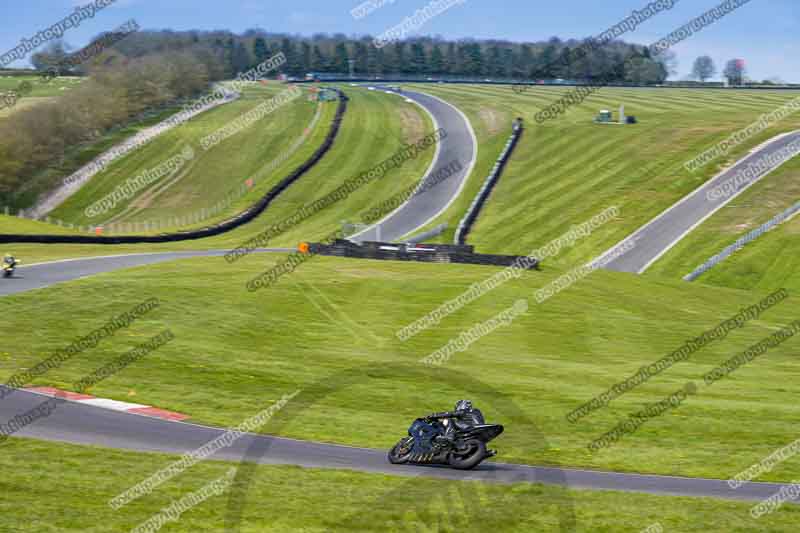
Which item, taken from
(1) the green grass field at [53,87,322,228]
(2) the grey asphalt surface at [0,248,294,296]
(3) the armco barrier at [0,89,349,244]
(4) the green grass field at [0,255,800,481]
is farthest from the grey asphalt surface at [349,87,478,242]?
(4) the green grass field at [0,255,800,481]

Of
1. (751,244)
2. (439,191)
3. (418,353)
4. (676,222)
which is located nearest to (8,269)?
(418,353)

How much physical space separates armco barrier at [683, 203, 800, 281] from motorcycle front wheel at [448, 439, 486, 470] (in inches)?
1654

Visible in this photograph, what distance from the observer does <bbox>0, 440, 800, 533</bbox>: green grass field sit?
14.8 meters

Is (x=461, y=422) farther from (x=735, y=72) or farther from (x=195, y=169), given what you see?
(x=735, y=72)

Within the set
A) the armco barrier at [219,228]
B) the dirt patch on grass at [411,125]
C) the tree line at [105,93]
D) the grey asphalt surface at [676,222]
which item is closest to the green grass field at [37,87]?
the tree line at [105,93]

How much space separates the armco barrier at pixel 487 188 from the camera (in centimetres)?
7212

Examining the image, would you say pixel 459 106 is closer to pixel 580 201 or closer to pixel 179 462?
pixel 580 201

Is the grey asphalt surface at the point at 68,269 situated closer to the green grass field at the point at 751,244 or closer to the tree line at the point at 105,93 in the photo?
the green grass field at the point at 751,244

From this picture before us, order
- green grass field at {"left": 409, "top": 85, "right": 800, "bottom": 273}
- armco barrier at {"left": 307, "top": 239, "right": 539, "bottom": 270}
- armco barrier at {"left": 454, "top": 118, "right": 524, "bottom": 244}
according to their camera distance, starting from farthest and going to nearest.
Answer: armco barrier at {"left": 454, "top": 118, "right": 524, "bottom": 244}, green grass field at {"left": 409, "top": 85, "right": 800, "bottom": 273}, armco barrier at {"left": 307, "top": 239, "right": 539, "bottom": 270}

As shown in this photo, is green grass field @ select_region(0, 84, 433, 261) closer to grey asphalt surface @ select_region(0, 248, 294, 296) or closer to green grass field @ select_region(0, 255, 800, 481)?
grey asphalt surface @ select_region(0, 248, 294, 296)

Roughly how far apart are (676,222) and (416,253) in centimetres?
2805

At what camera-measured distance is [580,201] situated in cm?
7712

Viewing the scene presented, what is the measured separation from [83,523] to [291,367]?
45.2ft

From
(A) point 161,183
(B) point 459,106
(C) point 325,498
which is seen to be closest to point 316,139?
(A) point 161,183
